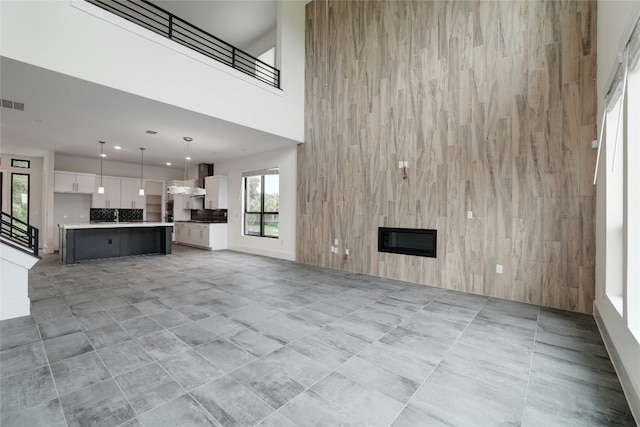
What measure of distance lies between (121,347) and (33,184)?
929 centimetres

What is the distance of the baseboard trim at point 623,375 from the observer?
166 cm

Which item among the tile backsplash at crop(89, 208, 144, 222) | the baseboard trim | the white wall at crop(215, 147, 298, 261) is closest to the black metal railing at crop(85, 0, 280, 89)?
the white wall at crop(215, 147, 298, 261)

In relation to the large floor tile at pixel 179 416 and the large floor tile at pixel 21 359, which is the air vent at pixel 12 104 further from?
the large floor tile at pixel 179 416

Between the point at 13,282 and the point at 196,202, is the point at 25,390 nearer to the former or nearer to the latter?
the point at 13,282

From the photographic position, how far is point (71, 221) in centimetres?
876

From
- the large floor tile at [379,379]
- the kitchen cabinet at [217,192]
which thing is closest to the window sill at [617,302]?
the large floor tile at [379,379]

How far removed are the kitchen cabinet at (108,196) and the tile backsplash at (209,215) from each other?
2.37m

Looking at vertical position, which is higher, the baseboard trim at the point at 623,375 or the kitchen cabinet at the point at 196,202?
the kitchen cabinet at the point at 196,202

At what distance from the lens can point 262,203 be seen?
8062mm

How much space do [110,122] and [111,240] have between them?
3.22 metres

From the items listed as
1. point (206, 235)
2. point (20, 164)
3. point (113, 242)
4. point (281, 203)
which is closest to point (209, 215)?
point (206, 235)

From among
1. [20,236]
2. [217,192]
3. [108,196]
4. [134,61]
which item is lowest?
[20,236]

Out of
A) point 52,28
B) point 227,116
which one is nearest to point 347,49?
point 227,116

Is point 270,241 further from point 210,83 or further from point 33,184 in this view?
point 33,184
